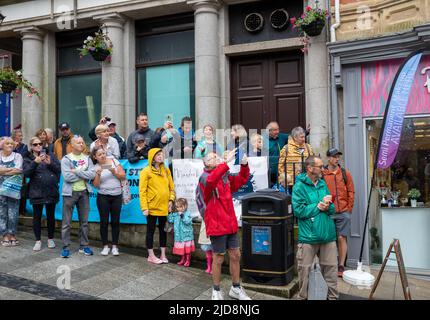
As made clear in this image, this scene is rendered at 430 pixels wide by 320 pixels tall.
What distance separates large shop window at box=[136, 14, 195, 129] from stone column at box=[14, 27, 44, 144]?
2.78 meters

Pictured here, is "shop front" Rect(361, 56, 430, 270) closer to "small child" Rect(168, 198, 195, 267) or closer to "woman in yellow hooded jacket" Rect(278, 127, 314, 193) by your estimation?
"woman in yellow hooded jacket" Rect(278, 127, 314, 193)

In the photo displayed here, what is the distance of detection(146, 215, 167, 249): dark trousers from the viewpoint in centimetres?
659

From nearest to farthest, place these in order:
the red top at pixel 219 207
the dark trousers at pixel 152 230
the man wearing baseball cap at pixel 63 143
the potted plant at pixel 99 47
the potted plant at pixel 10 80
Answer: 1. the red top at pixel 219 207
2. the dark trousers at pixel 152 230
3. the man wearing baseball cap at pixel 63 143
4. the potted plant at pixel 10 80
5. the potted plant at pixel 99 47

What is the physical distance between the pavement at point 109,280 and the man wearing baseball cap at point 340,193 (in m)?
0.65

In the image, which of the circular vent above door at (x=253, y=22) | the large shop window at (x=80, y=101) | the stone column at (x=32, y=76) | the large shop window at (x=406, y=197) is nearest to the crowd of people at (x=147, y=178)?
the large shop window at (x=406, y=197)

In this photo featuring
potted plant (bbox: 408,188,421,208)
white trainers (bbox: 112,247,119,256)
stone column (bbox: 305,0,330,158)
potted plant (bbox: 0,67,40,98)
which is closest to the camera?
white trainers (bbox: 112,247,119,256)

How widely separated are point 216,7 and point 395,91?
15.9 ft

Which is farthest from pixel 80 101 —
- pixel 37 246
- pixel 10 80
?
pixel 37 246

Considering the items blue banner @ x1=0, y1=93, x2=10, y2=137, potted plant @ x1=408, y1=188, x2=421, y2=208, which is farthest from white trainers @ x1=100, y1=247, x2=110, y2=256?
blue banner @ x1=0, y1=93, x2=10, y2=137

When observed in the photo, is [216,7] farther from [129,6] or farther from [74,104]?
[74,104]

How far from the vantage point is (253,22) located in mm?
9422

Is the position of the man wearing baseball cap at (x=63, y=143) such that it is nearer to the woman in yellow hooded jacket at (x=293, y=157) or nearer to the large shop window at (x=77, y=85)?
the large shop window at (x=77, y=85)

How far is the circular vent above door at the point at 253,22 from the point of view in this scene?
9.34m

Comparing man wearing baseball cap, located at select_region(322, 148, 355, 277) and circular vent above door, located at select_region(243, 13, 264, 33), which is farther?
circular vent above door, located at select_region(243, 13, 264, 33)
